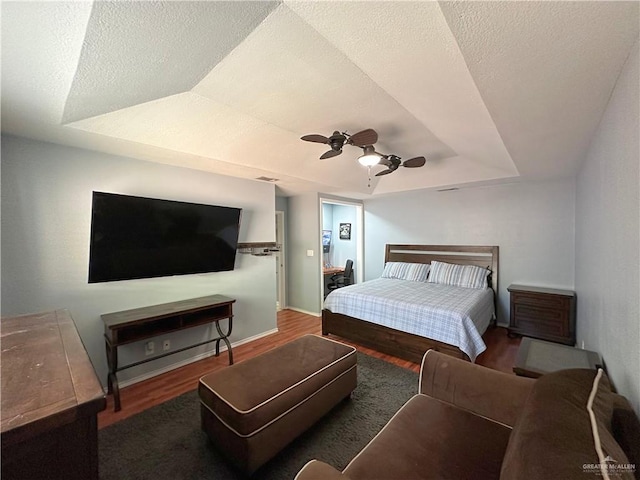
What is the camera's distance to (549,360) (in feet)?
5.84

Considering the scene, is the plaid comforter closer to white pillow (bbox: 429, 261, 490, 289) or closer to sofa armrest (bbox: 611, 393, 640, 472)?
white pillow (bbox: 429, 261, 490, 289)

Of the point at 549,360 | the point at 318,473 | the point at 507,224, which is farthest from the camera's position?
the point at 507,224

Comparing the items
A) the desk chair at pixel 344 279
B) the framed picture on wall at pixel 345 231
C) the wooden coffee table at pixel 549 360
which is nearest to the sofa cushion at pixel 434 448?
the wooden coffee table at pixel 549 360

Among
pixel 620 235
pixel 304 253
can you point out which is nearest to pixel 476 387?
pixel 620 235

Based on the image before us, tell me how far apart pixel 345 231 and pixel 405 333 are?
362 cm

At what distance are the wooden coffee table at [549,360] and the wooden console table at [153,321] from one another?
2.73 m

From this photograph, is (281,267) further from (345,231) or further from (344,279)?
(345,231)

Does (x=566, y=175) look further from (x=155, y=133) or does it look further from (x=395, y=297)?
(x=155, y=133)

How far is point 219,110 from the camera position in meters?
2.11

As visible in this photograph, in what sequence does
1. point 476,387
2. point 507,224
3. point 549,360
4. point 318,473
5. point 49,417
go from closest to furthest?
point 49,417 < point 318,473 < point 476,387 < point 549,360 < point 507,224

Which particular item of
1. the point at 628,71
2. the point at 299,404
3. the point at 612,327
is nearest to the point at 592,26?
the point at 628,71

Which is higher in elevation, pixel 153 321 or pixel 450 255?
pixel 450 255

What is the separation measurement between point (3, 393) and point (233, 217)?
2591 mm

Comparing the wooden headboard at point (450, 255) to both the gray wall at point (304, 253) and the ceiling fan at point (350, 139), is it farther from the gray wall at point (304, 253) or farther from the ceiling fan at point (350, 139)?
the ceiling fan at point (350, 139)
